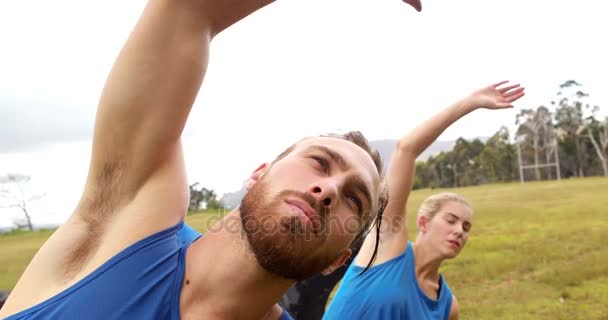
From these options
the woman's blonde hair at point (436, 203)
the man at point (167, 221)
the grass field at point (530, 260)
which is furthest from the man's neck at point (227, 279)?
the grass field at point (530, 260)

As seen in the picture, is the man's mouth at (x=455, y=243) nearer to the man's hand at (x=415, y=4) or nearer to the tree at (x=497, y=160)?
the man's hand at (x=415, y=4)

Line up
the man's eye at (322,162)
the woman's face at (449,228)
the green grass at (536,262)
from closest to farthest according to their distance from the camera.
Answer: the man's eye at (322,162) → the woman's face at (449,228) → the green grass at (536,262)

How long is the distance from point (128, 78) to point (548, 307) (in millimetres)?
4372

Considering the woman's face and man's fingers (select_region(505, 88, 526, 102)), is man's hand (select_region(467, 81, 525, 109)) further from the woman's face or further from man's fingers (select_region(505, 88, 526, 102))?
the woman's face

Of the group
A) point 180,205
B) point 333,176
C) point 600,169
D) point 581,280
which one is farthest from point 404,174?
point 600,169

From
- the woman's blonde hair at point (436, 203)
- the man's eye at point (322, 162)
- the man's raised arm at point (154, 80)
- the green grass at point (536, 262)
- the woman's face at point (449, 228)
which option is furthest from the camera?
the green grass at point (536, 262)

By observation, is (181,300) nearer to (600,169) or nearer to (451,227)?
(451,227)

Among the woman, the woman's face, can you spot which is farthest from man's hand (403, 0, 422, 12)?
the woman's face

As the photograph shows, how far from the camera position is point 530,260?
544 centimetres

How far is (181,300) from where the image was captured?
789 millimetres

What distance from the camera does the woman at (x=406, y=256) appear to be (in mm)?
1634

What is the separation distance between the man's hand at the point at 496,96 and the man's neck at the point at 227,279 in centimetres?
117

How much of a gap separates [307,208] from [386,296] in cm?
88

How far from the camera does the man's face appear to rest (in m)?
0.82
